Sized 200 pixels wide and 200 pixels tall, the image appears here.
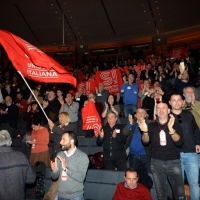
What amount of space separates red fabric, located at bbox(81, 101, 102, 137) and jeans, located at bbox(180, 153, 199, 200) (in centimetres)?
294

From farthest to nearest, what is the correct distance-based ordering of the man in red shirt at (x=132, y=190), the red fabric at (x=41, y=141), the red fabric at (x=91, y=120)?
the red fabric at (x=91, y=120), the red fabric at (x=41, y=141), the man in red shirt at (x=132, y=190)

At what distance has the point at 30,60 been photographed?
505cm

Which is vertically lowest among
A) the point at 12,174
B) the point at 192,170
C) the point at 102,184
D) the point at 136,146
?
the point at 102,184

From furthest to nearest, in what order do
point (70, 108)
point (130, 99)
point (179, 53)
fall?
point (179, 53)
point (130, 99)
point (70, 108)

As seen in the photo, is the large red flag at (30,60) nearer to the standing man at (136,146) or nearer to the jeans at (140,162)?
the standing man at (136,146)

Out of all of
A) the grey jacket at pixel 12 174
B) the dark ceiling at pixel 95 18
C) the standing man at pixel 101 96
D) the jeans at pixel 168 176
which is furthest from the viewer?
the dark ceiling at pixel 95 18

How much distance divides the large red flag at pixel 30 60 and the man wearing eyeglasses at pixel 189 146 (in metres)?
2.44

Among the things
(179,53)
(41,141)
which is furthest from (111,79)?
(179,53)

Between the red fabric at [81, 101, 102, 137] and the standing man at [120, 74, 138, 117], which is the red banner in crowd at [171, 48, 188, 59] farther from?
the red fabric at [81, 101, 102, 137]

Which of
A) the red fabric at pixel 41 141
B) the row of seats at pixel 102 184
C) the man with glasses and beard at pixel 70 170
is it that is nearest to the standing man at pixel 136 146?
the row of seats at pixel 102 184

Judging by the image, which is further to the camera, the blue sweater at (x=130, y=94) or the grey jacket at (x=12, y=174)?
the blue sweater at (x=130, y=94)

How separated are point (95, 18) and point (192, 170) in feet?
46.3

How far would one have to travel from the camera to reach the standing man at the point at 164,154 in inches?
123

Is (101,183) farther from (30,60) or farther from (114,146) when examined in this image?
(30,60)
